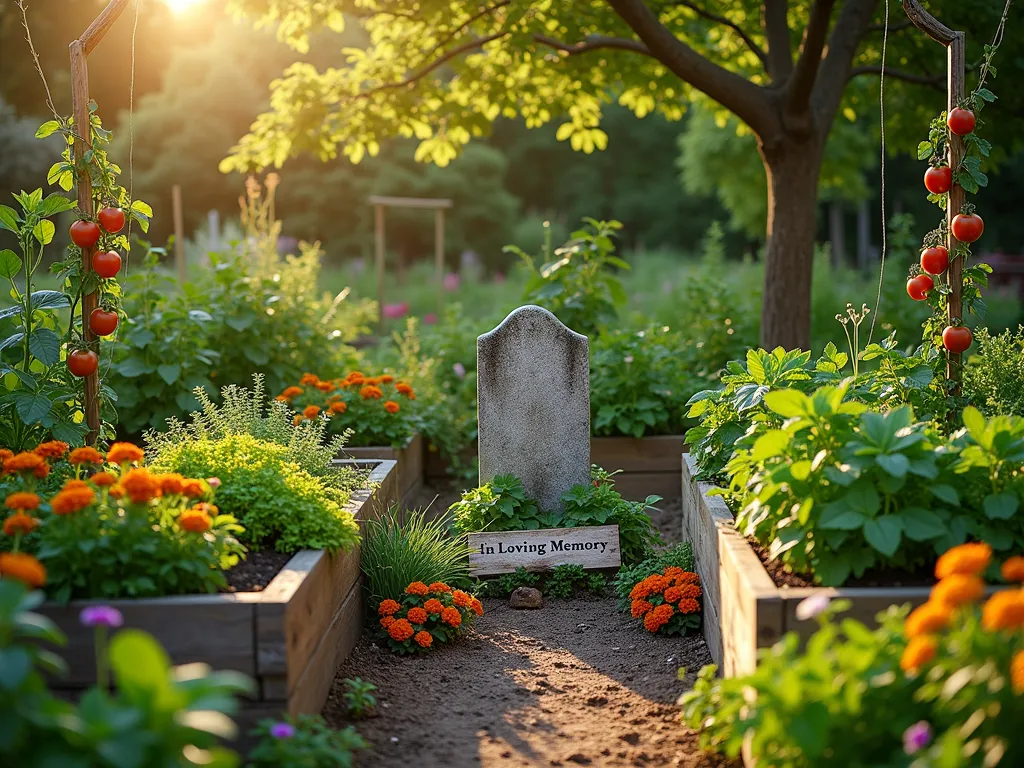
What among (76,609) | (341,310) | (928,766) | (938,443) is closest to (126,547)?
(76,609)

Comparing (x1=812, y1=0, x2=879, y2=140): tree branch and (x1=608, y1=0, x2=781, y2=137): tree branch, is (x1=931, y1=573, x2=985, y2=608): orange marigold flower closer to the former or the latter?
(x1=608, y1=0, x2=781, y2=137): tree branch

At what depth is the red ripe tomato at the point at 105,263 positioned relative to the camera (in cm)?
419

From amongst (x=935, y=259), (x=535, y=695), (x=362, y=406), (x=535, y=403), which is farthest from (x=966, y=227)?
(x=362, y=406)

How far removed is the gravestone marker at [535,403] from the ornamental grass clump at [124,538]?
93.2 inches

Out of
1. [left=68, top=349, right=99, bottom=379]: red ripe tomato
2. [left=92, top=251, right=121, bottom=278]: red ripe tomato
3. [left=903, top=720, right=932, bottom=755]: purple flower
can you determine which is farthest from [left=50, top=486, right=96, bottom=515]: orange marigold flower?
[left=903, top=720, right=932, bottom=755]: purple flower

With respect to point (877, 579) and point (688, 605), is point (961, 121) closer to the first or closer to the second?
point (877, 579)

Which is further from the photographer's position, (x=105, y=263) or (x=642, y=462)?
(x=642, y=462)

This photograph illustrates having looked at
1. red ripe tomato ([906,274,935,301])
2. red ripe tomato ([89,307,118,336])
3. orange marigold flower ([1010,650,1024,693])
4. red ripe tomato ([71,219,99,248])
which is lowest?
orange marigold flower ([1010,650,1024,693])

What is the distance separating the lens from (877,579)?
3.16 m

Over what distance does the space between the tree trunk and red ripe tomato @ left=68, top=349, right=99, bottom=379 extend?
492 centimetres

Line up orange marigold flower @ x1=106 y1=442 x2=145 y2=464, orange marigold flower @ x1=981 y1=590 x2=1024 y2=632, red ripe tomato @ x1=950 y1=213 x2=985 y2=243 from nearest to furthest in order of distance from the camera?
orange marigold flower @ x1=981 y1=590 x2=1024 y2=632, orange marigold flower @ x1=106 y1=442 x2=145 y2=464, red ripe tomato @ x1=950 y1=213 x2=985 y2=243

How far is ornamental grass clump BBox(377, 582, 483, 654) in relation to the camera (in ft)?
14.1

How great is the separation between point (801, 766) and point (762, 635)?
576 millimetres

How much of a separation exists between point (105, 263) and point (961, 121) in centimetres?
363
